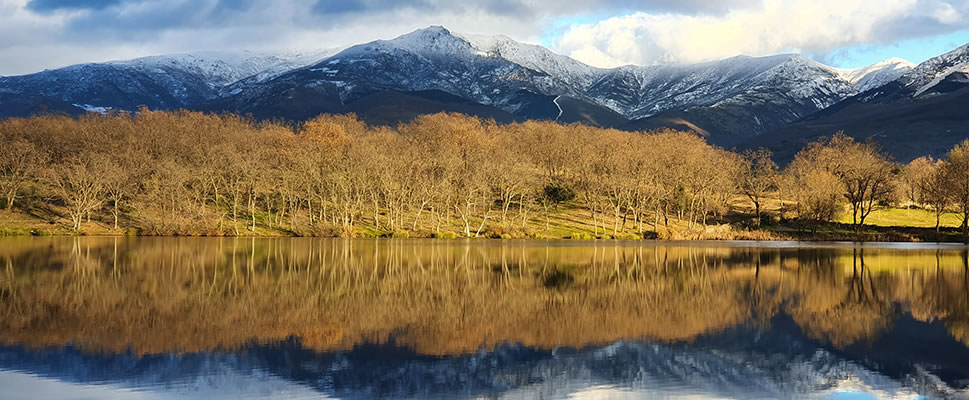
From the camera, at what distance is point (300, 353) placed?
878 inches

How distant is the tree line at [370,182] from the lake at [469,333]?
55765 mm

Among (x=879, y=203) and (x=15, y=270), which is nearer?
(x=15, y=270)

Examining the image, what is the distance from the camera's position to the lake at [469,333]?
19.2 metres

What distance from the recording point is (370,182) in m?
109

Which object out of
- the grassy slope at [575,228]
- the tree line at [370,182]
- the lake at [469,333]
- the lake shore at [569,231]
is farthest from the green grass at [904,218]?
the lake at [469,333]

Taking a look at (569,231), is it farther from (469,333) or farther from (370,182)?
(469,333)

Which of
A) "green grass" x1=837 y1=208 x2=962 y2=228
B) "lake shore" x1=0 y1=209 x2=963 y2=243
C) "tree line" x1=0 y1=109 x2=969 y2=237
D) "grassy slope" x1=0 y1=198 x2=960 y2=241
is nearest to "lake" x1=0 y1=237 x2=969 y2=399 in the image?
"lake shore" x1=0 y1=209 x2=963 y2=243

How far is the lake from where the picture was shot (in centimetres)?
1917

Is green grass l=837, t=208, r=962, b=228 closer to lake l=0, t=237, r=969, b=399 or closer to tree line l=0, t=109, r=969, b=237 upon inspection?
tree line l=0, t=109, r=969, b=237

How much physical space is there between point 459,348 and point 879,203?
13381cm

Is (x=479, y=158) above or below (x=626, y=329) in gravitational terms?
above

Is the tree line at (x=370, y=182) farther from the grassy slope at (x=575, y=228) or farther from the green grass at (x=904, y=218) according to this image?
the green grass at (x=904, y=218)

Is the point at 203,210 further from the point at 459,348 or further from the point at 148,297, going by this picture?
the point at 459,348

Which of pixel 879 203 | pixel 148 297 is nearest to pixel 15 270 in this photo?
pixel 148 297
